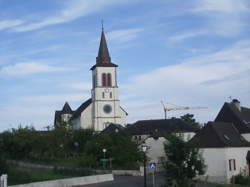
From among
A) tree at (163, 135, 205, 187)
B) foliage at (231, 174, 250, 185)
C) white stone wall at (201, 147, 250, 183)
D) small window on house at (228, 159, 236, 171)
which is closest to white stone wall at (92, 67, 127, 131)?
white stone wall at (201, 147, 250, 183)

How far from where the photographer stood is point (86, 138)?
228 ft

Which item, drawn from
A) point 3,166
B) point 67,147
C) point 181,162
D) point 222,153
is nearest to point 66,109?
point 67,147

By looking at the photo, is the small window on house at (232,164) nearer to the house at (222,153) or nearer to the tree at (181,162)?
the house at (222,153)

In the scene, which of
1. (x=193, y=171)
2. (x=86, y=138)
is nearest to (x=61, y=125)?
(x=86, y=138)

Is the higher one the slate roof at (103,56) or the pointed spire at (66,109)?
the slate roof at (103,56)

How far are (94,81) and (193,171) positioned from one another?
7122 centimetres

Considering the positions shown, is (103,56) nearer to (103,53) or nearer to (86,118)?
(103,53)

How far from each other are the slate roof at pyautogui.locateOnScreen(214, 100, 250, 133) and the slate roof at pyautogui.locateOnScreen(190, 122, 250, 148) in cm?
314

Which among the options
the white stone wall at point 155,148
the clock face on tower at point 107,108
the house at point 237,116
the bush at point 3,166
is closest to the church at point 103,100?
the clock face on tower at point 107,108

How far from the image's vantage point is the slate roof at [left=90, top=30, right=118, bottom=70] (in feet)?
317

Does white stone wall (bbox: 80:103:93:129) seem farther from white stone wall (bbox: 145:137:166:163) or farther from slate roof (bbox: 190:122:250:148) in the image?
slate roof (bbox: 190:122:250:148)

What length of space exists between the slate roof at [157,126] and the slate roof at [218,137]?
76.6 ft

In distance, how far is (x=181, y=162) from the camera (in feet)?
92.5

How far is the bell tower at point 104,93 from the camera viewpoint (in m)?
93.4
